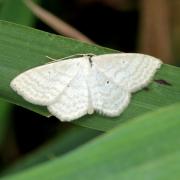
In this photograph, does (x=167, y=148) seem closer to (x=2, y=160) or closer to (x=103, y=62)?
(x=103, y=62)

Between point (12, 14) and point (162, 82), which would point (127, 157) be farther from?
point (12, 14)

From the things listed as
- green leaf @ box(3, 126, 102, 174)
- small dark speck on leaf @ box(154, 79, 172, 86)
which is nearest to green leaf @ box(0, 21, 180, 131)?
small dark speck on leaf @ box(154, 79, 172, 86)

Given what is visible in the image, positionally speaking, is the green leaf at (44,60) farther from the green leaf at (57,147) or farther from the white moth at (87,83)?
the green leaf at (57,147)

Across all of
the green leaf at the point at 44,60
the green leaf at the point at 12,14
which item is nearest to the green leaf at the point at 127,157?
the green leaf at the point at 44,60

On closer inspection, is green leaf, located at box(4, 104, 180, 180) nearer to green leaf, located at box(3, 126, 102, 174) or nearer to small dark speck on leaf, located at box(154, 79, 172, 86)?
small dark speck on leaf, located at box(154, 79, 172, 86)

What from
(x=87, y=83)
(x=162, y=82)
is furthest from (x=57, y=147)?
(x=162, y=82)
